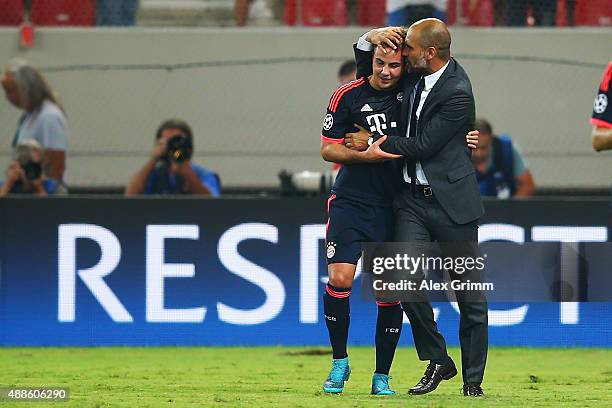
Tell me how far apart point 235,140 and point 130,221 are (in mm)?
1711

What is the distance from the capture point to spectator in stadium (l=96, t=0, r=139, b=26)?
40.2 ft

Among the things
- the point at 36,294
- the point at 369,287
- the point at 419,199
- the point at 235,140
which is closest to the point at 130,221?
the point at 36,294

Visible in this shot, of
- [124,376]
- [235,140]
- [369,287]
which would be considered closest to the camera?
[369,287]

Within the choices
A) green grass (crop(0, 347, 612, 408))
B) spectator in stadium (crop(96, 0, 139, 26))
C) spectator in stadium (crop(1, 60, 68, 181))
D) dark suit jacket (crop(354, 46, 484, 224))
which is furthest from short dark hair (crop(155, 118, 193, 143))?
dark suit jacket (crop(354, 46, 484, 224))

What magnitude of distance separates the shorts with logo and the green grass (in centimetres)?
76

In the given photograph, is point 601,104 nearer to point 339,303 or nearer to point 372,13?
point 339,303

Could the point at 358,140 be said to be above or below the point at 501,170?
above

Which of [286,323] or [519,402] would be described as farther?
[286,323]

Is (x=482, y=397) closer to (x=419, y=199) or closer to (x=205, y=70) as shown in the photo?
(x=419, y=199)

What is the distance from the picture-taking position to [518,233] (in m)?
10.0

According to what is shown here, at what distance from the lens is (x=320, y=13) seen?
12.4 metres

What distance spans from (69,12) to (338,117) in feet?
19.1

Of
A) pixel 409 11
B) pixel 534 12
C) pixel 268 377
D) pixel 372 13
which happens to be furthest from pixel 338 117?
pixel 534 12

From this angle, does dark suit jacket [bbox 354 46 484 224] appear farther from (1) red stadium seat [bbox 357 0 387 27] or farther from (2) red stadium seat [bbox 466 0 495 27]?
(2) red stadium seat [bbox 466 0 495 27]
